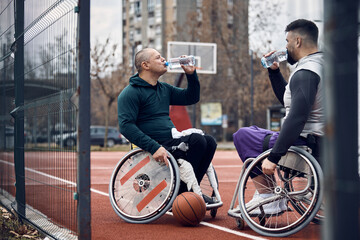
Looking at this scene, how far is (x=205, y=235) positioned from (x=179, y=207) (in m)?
0.46

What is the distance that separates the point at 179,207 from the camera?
16.4 feet

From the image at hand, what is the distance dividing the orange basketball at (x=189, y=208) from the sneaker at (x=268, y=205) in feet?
1.71

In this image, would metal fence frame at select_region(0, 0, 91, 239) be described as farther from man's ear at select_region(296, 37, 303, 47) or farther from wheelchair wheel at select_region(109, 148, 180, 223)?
man's ear at select_region(296, 37, 303, 47)

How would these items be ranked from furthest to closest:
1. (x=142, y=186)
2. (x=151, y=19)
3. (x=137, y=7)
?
(x=137, y=7) → (x=151, y=19) → (x=142, y=186)

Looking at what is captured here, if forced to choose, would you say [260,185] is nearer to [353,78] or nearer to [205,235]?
[205,235]

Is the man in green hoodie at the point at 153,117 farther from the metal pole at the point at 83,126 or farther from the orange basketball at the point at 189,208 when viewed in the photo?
the metal pole at the point at 83,126

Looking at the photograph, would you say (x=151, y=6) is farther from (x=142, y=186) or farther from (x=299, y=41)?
(x=299, y=41)

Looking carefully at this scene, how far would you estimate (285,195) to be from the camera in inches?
173

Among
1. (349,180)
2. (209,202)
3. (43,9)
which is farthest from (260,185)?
(349,180)

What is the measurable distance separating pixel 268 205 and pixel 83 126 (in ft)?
6.11

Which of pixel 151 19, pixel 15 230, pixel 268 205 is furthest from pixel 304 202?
pixel 151 19

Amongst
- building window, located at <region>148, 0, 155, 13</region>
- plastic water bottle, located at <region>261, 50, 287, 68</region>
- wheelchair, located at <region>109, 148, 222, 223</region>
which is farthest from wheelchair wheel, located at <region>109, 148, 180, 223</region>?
building window, located at <region>148, 0, 155, 13</region>

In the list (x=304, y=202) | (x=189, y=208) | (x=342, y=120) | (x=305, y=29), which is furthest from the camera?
(x=189, y=208)

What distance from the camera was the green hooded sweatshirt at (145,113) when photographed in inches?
208
